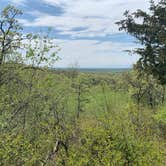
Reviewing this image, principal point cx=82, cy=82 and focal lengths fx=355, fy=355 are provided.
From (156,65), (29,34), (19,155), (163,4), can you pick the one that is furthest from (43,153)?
(163,4)

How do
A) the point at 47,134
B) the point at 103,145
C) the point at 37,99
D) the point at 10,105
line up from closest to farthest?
the point at 103,145 → the point at 47,134 → the point at 10,105 → the point at 37,99

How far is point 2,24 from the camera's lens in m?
16.2

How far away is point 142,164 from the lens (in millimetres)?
11875

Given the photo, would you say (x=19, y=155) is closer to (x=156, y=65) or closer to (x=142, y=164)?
(x=142, y=164)

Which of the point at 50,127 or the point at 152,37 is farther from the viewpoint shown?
the point at 152,37

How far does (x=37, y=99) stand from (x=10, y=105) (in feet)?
8.24

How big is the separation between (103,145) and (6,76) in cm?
699

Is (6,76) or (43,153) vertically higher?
(6,76)

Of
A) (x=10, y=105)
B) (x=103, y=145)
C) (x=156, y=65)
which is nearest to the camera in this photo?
(x=103, y=145)

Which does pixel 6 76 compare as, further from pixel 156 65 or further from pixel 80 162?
pixel 156 65

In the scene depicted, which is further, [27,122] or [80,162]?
[27,122]

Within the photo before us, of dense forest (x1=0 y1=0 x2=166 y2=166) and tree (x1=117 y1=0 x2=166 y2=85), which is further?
tree (x1=117 y1=0 x2=166 y2=85)

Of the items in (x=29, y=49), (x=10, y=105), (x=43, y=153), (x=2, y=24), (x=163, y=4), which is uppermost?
(x=163, y=4)

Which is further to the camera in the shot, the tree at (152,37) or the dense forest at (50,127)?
the tree at (152,37)
